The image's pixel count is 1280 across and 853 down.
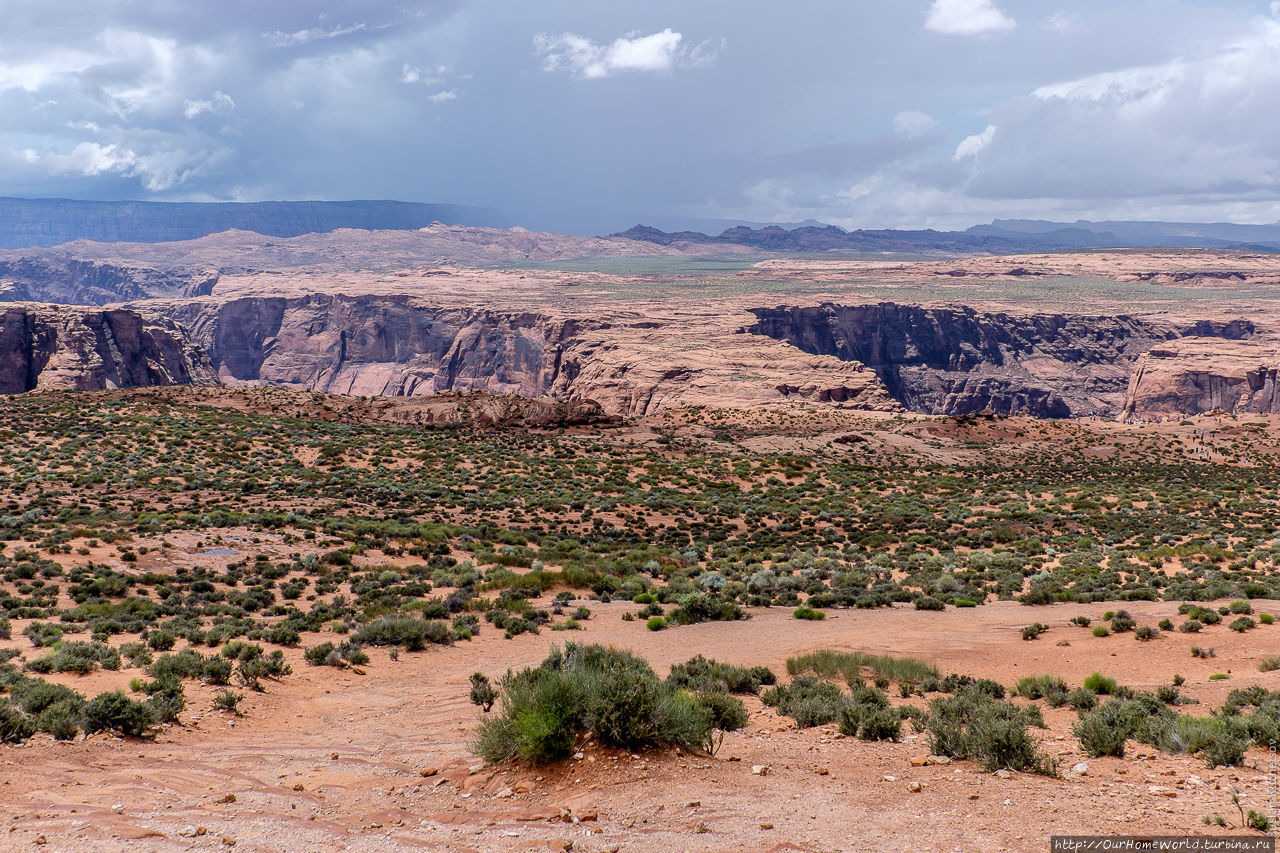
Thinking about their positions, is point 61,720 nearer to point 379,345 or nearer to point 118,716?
point 118,716

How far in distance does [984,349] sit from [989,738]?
482 feet

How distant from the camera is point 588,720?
7977mm

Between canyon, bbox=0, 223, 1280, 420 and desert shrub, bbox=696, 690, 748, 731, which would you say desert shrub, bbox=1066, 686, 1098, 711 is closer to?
desert shrub, bbox=696, 690, 748, 731

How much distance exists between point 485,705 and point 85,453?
33.4 metres

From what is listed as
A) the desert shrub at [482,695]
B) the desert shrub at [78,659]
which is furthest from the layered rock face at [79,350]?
the desert shrub at [482,695]

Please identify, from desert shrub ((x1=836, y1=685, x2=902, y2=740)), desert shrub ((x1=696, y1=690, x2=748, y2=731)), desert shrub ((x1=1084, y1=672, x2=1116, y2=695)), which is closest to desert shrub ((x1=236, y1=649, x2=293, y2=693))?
desert shrub ((x1=696, y1=690, x2=748, y2=731))

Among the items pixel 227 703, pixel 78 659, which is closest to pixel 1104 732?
pixel 227 703

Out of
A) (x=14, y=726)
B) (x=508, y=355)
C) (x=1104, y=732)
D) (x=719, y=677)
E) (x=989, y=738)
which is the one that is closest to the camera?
(x=989, y=738)

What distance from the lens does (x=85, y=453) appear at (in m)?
35.1

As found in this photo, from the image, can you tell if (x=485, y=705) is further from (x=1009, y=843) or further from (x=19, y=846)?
(x=1009, y=843)

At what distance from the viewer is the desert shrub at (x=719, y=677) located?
35.9 feet

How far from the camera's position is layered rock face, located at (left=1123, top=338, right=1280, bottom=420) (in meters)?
98.2

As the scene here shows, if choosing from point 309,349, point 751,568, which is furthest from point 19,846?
point 309,349

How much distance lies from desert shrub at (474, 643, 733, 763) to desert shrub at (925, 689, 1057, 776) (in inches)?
96.9
